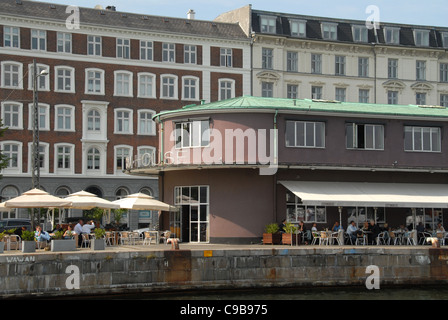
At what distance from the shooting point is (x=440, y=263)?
34.4 metres

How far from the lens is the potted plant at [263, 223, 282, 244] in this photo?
36.7 metres

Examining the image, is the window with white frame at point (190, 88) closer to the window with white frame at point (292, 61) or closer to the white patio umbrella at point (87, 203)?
the window with white frame at point (292, 61)

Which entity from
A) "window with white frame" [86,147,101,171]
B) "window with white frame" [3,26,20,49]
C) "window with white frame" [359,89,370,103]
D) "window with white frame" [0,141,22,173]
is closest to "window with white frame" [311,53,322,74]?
"window with white frame" [359,89,370,103]

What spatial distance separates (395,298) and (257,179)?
10.2m

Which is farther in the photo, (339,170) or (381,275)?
(339,170)

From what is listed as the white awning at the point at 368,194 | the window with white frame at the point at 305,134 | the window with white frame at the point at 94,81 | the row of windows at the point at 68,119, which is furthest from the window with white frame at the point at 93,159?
the white awning at the point at 368,194

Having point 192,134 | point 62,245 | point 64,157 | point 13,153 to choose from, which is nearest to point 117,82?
point 64,157

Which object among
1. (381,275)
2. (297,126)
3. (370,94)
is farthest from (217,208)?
(370,94)

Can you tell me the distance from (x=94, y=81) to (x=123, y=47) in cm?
421

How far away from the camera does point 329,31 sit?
74812mm

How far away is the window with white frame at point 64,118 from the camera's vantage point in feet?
216

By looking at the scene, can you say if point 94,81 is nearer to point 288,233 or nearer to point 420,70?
point 420,70

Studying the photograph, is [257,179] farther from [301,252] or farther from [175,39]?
[175,39]

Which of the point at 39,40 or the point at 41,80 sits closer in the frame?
the point at 39,40
